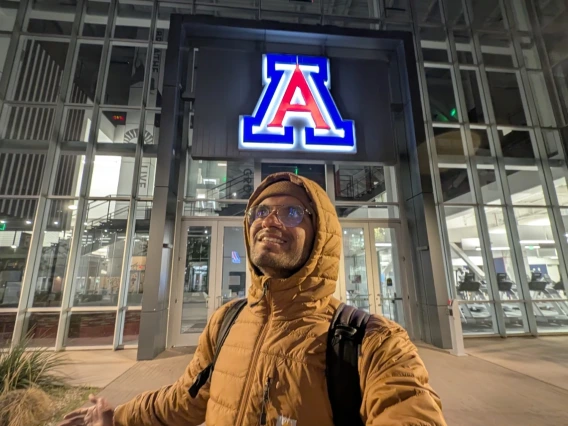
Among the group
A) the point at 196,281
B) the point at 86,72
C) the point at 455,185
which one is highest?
the point at 86,72

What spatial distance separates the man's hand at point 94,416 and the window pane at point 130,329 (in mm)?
5742

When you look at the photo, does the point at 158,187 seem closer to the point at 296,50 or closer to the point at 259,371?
the point at 296,50

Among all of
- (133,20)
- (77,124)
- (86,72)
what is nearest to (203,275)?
(77,124)

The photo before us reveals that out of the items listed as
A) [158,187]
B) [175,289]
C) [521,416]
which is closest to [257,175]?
[158,187]

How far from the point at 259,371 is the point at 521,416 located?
11.3 ft

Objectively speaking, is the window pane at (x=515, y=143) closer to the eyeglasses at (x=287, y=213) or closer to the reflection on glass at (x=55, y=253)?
the eyeglasses at (x=287, y=213)

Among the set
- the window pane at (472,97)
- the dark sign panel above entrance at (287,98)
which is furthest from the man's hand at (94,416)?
the window pane at (472,97)

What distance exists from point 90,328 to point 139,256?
1945 mm

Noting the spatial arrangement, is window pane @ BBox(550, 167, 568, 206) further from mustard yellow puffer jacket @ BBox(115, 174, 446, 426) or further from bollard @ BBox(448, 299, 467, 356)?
mustard yellow puffer jacket @ BBox(115, 174, 446, 426)

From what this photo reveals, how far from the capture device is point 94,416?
113cm

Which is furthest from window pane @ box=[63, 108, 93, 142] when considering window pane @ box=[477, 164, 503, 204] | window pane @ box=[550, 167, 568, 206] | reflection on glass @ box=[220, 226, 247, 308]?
window pane @ box=[550, 167, 568, 206]

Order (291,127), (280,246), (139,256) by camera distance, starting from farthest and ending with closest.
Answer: (291,127)
(139,256)
(280,246)

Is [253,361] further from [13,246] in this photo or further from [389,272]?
[13,246]

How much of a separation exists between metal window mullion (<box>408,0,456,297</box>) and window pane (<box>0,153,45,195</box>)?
8.95 metres
